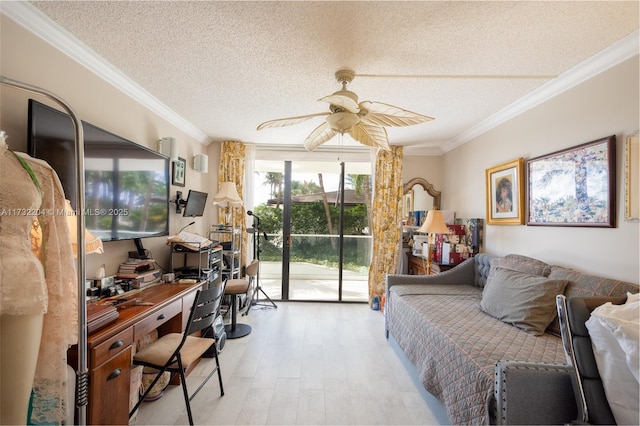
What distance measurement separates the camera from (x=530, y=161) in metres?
2.54

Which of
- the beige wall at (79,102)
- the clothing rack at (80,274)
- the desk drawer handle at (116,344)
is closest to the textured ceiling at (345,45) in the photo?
the beige wall at (79,102)

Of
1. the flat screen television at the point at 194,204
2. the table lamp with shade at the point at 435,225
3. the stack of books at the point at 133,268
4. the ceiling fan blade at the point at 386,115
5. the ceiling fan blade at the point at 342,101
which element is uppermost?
the ceiling fan blade at the point at 386,115

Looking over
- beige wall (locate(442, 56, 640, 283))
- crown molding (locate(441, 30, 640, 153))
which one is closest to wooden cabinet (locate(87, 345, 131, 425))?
beige wall (locate(442, 56, 640, 283))

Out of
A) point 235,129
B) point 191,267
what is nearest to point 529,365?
point 191,267

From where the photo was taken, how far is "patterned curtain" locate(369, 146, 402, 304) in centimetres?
411

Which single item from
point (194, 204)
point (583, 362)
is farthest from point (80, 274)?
point (194, 204)

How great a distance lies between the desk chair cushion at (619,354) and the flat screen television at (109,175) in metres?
2.71

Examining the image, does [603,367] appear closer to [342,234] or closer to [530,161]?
[530,161]

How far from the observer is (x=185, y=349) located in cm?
188

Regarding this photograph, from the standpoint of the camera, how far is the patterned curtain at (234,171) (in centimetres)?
403

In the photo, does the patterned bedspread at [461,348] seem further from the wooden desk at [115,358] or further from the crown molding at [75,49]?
the crown molding at [75,49]

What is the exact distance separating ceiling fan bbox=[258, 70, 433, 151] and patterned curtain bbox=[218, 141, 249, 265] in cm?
202

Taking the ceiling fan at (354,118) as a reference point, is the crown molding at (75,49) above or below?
above

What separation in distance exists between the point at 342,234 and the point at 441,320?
2.40m
